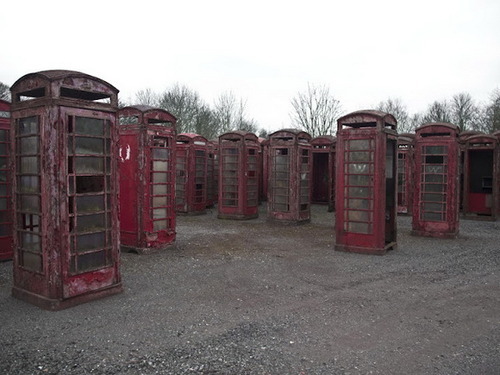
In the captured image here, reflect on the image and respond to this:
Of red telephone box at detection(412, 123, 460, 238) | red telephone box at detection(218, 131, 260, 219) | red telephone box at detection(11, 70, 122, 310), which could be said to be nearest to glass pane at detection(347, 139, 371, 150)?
red telephone box at detection(412, 123, 460, 238)

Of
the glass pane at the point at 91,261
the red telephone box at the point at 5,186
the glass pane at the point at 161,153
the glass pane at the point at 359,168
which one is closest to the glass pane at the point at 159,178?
the glass pane at the point at 161,153

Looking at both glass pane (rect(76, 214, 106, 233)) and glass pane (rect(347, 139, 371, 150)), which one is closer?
glass pane (rect(76, 214, 106, 233))

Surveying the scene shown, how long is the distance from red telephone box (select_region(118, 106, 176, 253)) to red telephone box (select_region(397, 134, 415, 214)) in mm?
9691

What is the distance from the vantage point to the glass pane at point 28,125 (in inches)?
210

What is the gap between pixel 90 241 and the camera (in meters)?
5.62

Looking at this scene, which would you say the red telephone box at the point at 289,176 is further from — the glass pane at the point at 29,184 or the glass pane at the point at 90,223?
the glass pane at the point at 29,184

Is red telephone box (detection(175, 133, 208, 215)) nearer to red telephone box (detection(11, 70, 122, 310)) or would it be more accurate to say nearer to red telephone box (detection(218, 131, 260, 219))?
red telephone box (detection(218, 131, 260, 219))

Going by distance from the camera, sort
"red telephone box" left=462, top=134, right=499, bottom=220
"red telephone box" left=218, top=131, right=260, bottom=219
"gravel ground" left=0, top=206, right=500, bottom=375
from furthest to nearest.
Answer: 1. "red telephone box" left=218, top=131, right=260, bottom=219
2. "red telephone box" left=462, top=134, right=499, bottom=220
3. "gravel ground" left=0, top=206, right=500, bottom=375

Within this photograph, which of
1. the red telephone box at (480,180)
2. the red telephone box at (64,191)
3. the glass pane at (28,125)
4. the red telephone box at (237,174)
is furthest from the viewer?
the red telephone box at (237,174)

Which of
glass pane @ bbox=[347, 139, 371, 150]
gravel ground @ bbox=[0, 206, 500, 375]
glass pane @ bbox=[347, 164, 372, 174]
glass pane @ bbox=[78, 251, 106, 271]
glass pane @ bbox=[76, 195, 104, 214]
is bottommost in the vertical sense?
gravel ground @ bbox=[0, 206, 500, 375]

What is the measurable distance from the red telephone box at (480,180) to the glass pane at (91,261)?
12982 millimetres

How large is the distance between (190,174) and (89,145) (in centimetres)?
978

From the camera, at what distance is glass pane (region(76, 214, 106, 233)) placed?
550 centimetres

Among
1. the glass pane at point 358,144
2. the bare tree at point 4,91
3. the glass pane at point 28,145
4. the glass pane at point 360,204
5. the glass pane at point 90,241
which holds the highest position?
the bare tree at point 4,91
